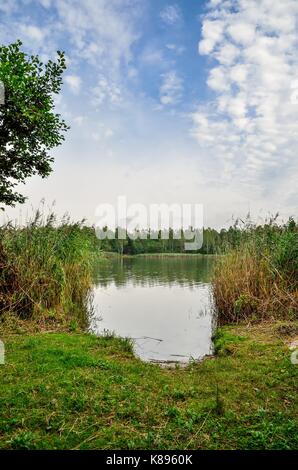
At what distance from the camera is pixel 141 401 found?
351 cm

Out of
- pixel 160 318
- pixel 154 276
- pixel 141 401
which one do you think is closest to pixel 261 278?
pixel 160 318

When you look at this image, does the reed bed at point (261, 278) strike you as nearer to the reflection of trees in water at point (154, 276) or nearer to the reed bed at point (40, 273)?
the reflection of trees in water at point (154, 276)

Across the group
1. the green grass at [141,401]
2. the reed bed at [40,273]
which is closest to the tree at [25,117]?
the reed bed at [40,273]

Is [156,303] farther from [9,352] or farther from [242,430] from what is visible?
[242,430]

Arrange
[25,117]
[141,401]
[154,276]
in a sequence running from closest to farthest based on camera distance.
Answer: [141,401] < [25,117] < [154,276]

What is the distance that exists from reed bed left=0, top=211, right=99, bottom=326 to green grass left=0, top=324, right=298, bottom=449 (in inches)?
68.5

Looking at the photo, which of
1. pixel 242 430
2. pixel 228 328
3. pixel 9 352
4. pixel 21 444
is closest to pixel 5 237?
pixel 9 352

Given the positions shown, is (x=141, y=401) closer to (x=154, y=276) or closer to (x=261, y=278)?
(x=261, y=278)

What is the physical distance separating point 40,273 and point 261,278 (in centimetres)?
482

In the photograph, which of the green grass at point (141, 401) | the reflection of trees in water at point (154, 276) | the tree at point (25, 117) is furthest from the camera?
the reflection of trees in water at point (154, 276)

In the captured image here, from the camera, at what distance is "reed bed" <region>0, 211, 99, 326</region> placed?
7.26 metres

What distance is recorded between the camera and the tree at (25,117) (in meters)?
6.23

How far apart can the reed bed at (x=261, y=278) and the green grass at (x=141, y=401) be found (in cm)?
214

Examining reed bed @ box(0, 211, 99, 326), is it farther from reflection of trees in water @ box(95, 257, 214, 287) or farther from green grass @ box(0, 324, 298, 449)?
reflection of trees in water @ box(95, 257, 214, 287)
